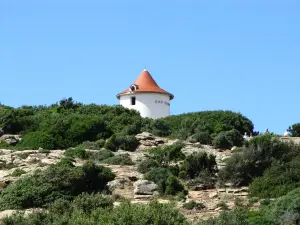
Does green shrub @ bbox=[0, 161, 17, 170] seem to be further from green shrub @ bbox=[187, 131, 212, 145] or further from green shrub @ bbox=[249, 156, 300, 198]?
green shrub @ bbox=[249, 156, 300, 198]

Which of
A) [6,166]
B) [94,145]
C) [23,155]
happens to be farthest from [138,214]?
[94,145]

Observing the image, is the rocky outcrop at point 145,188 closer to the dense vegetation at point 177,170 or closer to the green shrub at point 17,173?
the dense vegetation at point 177,170

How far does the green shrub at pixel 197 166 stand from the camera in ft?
115

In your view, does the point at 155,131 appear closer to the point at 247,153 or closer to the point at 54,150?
the point at 54,150

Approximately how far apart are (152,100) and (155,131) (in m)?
12.8

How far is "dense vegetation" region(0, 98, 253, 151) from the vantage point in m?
43.4

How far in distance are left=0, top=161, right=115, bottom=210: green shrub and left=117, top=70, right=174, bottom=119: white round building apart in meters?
24.4

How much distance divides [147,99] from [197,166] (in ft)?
81.4

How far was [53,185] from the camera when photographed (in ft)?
107

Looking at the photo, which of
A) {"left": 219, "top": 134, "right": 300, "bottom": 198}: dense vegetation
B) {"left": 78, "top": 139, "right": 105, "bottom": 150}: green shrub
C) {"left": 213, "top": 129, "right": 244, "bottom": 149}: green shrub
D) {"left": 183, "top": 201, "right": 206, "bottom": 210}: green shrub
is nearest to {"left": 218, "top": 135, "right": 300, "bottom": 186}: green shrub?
{"left": 219, "top": 134, "right": 300, "bottom": 198}: dense vegetation

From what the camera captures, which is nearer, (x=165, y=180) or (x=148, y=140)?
(x=165, y=180)

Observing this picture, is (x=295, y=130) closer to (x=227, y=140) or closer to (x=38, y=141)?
(x=227, y=140)

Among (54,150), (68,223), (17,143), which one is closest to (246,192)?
(68,223)

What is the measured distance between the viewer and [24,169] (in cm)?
3647
